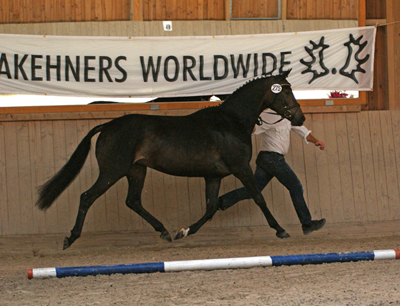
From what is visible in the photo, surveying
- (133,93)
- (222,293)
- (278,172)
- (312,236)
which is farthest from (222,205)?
(222,293)

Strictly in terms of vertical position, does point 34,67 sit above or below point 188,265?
above

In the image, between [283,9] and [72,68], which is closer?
[72,68]

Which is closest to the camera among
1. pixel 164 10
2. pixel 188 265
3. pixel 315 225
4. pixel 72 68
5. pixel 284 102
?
pixel 188 265

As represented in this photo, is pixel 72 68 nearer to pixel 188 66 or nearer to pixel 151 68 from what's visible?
pixel 151 68

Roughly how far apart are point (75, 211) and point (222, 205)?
190cm

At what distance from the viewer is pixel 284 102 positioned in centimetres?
549

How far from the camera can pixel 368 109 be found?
6902 millimetres

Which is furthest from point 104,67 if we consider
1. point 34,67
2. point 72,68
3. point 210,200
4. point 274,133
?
point 274,133

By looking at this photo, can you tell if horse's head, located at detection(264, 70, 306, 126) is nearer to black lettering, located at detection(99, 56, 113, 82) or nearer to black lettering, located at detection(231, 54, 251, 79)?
black lettering, located at detection(231, 54, 251, 79)

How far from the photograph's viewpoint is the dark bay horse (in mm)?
5246

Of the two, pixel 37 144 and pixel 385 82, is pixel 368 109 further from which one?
pixel 37 144

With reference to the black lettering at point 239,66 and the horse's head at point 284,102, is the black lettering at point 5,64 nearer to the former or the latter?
the black lettering at point 239,66

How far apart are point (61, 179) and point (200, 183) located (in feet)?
6.15

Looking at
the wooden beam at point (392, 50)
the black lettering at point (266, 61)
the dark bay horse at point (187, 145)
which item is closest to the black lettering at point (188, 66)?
the black lettering at point (266, 61)
